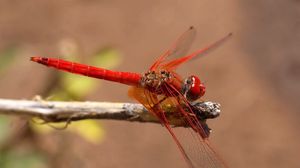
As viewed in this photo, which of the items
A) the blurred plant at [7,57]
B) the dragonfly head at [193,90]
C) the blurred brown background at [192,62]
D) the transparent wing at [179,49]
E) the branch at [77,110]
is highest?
the transparent wing at [179,49]

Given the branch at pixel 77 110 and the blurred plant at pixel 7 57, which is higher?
the branch at pixel 77 110

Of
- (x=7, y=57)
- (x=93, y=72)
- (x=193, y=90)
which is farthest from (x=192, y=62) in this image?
(x=193, y=90)

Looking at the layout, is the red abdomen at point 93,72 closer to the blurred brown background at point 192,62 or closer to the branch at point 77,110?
the branch at point 77,110

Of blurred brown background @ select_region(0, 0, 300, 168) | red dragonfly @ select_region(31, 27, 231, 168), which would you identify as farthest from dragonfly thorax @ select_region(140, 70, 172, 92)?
blurred brown background @ select_region(0, 0, 300, 168)

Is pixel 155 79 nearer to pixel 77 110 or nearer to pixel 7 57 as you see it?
pixel 77 110

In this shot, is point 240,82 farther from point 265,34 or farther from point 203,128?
point 203,128

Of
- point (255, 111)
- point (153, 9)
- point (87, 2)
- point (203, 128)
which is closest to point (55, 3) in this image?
point (87, 2)

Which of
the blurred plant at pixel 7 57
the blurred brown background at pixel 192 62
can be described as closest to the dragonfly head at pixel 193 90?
the blurred plant at pixel 7 57
